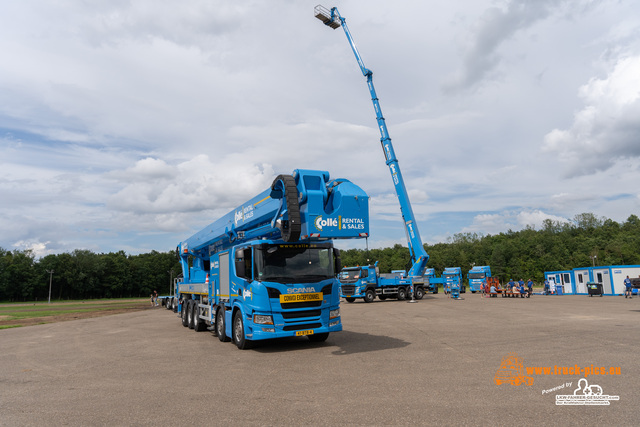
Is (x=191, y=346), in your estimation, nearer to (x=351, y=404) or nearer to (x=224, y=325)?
(x=224, y=325)

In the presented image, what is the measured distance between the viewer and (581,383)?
20.4 feet

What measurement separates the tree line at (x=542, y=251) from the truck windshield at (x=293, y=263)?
219ft

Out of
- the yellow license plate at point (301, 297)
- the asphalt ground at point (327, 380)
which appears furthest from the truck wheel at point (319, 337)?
the yellow license plate at point (301, 297)

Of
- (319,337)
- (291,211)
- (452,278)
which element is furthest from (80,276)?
(291,211)

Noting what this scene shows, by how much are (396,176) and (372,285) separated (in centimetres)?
921

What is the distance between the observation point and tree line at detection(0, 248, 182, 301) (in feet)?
A: 277

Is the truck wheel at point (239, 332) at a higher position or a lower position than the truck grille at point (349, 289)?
higher

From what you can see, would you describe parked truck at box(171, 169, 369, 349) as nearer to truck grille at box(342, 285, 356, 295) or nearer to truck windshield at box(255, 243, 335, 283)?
truck windshield at box(255, 243, 335, 283)

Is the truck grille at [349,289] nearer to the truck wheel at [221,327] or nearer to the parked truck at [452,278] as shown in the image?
the parked truck at [452,278]

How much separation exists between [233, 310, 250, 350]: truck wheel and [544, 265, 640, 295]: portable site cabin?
3366 cm

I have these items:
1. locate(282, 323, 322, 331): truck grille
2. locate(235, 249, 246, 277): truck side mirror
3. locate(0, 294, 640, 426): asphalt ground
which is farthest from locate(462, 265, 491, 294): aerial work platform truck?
locate(235, 249, 246, 277): truck side mirror

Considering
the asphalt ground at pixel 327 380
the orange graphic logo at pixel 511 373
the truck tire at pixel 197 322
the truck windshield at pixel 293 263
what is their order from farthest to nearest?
the truck tire at pixel 197 322, the truck windshield at pixel 293 263, the orange graphic logo at pixel 511 373, the asphalt ground at pixel 327 380

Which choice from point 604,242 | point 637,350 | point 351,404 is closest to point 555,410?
point 351,404

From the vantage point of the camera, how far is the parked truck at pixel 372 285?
31594 mm
